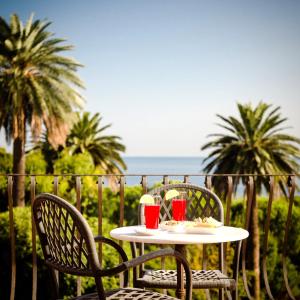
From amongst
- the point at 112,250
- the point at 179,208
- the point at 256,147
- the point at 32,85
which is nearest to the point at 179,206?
the point at 179,208

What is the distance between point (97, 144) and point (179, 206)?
2228cm

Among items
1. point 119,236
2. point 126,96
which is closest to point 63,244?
point 119,236

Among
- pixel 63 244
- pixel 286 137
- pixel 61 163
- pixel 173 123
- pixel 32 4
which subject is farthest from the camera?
pixel 173 123

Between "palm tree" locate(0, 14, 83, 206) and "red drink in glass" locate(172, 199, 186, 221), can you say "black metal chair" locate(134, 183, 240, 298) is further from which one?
"palm tree" locate(0, 14, 83, 206)

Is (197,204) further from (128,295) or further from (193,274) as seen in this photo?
(128,295)

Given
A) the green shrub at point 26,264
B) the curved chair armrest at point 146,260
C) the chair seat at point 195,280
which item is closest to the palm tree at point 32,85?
the green shrub at point 26,264

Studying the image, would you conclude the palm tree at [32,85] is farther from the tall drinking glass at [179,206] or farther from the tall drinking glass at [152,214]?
the tall drinking glass at [152,214]

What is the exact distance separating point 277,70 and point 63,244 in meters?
59.2

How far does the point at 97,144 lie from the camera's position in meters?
24.7

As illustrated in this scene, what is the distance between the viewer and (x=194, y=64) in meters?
61.2

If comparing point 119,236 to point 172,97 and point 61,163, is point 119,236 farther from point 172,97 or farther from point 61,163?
point 172,97

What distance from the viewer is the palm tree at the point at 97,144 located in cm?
2442

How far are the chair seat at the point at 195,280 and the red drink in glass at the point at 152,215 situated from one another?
364 mm

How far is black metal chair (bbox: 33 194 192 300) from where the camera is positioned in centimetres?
188
